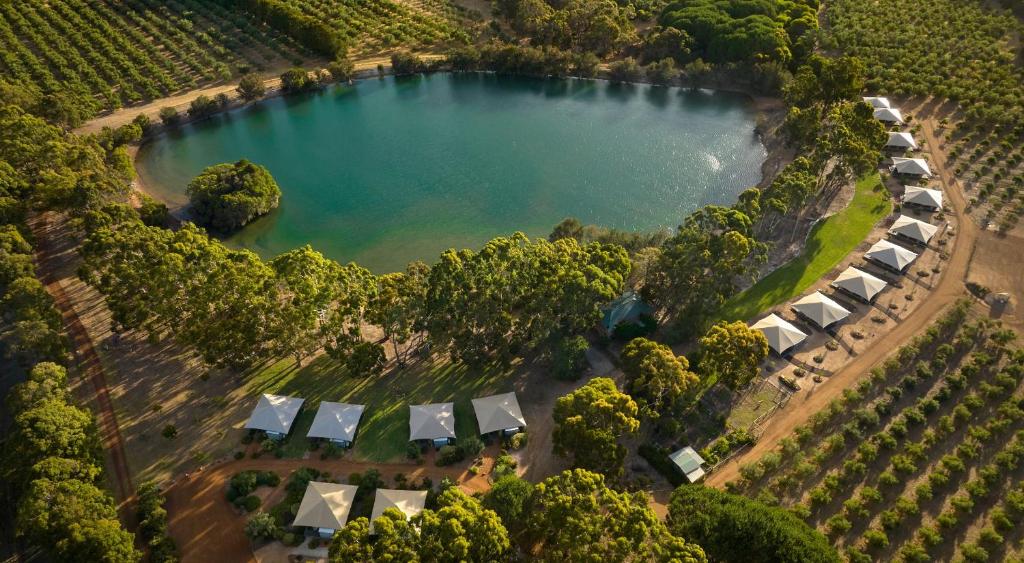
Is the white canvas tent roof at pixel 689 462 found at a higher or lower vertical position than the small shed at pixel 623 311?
lower

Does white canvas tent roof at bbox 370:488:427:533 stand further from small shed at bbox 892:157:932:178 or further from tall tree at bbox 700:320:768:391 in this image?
small shed at bbox 892:157:932:178

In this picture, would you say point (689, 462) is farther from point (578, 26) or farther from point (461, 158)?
point (578, 26)

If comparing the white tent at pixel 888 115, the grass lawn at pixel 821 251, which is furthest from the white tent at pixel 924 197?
the white tent at pixel 888 115

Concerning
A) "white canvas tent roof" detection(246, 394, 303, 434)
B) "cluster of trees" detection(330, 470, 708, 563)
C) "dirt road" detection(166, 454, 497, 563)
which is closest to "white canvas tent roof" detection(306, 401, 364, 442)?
"white canvas tent roof" detection(246, 394, 303, 434)

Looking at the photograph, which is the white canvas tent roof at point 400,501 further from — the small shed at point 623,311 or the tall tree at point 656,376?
the small shed at point 623,311

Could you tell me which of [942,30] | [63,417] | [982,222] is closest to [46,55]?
[63,417]

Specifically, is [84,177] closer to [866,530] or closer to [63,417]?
[63,417]

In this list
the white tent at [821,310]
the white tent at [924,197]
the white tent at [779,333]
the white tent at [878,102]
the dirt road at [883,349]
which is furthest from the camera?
the white tent at [878,102]
